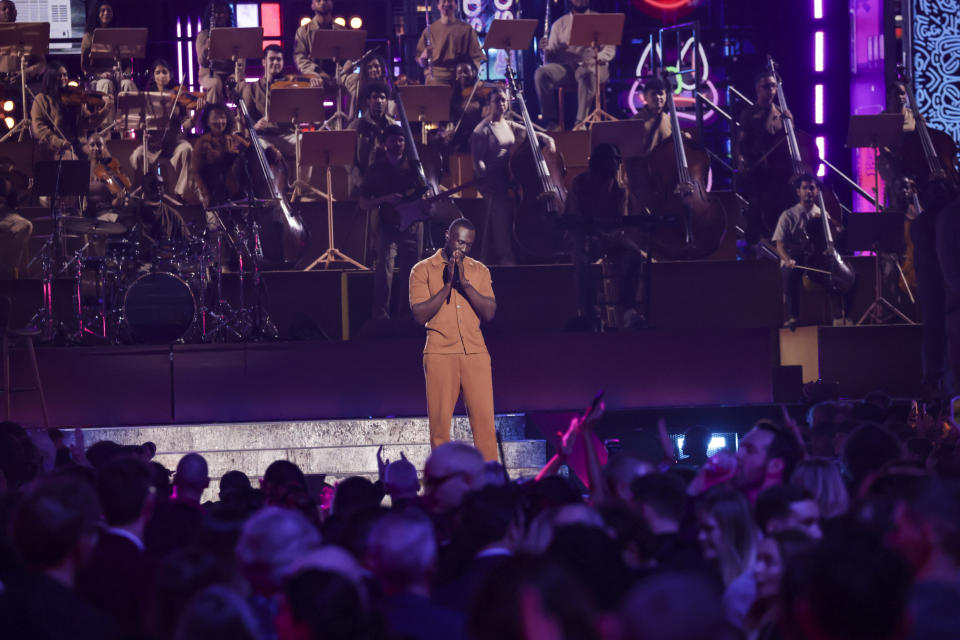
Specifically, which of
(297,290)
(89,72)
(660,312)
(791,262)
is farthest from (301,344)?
(89,72)

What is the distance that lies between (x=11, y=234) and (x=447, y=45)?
5.04 m

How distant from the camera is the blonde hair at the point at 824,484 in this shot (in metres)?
4.30

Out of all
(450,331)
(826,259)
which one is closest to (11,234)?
(450,331)

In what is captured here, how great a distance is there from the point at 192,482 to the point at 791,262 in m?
8.18

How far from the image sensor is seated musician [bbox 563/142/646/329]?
10938 mm

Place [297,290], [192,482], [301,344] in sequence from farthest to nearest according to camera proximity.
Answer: [297,290] → [301,344] → [192,482]

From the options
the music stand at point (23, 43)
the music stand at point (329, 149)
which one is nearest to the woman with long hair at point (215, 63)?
the music stand at point (23, 43)

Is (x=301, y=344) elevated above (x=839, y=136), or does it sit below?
below

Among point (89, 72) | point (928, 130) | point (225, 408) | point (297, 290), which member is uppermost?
point (89, 72)

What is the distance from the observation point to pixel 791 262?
12.2m

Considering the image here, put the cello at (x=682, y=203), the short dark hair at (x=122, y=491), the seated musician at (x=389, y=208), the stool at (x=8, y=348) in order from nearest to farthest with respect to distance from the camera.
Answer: the short dark hair at (x=122, y=491)
the stool at (x=8, y=348)
the seated musician at (x=389, y=208)
the cello at (x=682, y=203)

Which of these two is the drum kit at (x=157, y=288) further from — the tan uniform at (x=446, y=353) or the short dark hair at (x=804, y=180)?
the short dark hair at (x=804, y=180)

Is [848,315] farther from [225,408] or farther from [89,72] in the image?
[89,72]

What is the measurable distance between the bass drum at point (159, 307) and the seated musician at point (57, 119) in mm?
4130
